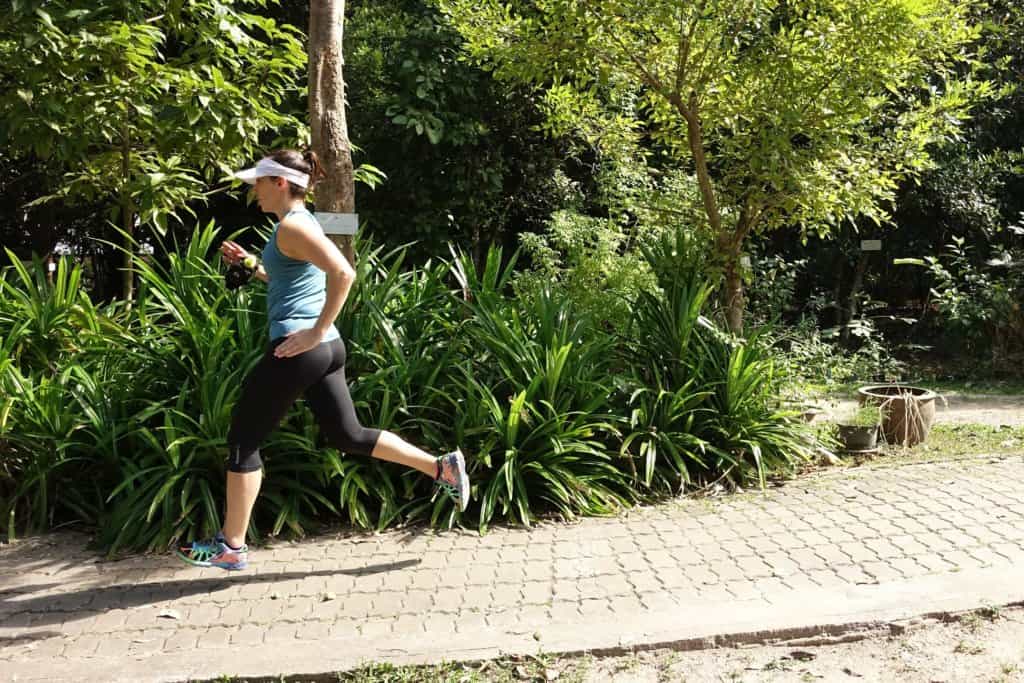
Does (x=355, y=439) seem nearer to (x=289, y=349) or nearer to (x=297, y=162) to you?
(x=289, y=349)

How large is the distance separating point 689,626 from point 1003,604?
1334 mm

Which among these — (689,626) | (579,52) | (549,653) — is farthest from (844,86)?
(549,653)

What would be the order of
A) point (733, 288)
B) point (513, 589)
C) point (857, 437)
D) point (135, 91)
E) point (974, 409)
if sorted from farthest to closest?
point (974, 409)
point (733, 288)
point (857, 437)
point (135, 91)
point (513, 589)

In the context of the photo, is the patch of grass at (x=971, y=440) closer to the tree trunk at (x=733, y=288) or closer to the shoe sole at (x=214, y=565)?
the tree trunk at (x=733, y=288)

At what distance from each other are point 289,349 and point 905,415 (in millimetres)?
4667

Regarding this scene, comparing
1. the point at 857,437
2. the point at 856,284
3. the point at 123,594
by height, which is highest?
the point at 856,284

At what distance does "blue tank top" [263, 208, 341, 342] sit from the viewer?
4129 millimetres

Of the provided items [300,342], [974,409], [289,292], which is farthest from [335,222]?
[974,409]

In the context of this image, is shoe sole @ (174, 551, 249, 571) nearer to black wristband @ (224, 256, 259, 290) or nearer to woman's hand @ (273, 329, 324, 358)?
woman's hand @ (273, 329, 324, 358)

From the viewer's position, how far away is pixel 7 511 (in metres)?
4.95

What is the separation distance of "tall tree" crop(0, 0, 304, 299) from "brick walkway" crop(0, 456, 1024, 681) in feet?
7.67

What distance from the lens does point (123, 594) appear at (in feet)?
13.7

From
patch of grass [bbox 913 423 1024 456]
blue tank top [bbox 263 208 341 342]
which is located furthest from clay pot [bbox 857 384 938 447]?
blue tank top [bbox 263 208 341 342]

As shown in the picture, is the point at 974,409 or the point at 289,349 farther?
the point at 974,409
